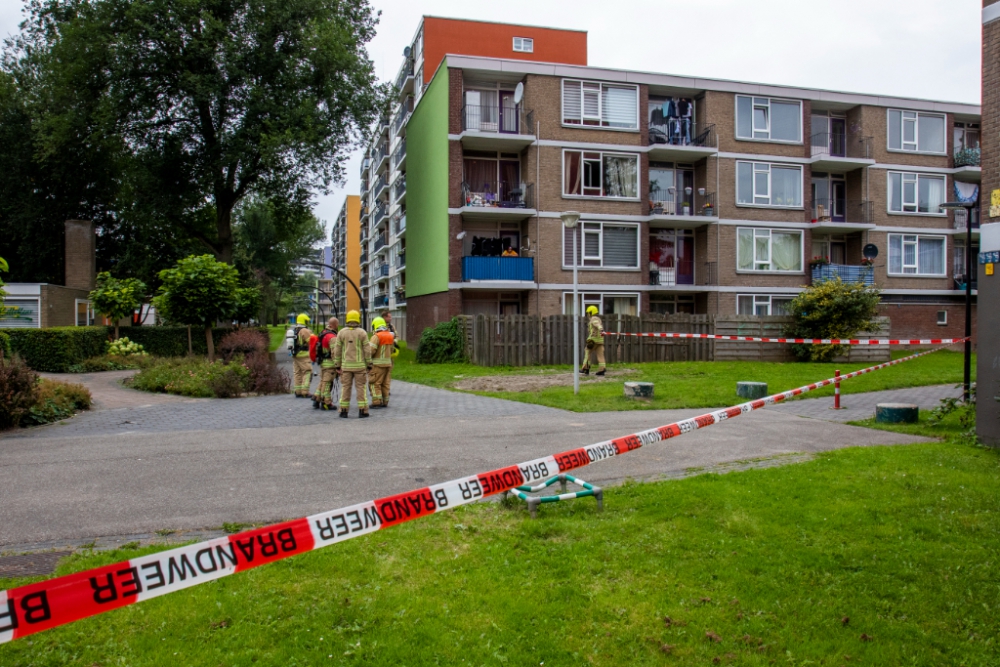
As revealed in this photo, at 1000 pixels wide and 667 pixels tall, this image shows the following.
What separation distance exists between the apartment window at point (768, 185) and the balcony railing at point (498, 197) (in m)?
9.18

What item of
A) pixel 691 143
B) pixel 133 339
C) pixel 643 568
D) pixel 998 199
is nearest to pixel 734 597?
pixel 643 568

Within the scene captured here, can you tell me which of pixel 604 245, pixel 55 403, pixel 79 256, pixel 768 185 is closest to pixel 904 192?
pixel 768 185

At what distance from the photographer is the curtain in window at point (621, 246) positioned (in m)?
28.7

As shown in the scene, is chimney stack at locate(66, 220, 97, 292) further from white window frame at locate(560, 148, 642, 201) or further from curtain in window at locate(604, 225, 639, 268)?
curtain in window at locate(604, 225, 639, 268)

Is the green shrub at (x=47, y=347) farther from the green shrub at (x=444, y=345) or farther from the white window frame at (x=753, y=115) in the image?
the white window frame at (x=753, y=115)

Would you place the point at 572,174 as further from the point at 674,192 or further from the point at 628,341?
the point at 628,341

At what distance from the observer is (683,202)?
1185 inches

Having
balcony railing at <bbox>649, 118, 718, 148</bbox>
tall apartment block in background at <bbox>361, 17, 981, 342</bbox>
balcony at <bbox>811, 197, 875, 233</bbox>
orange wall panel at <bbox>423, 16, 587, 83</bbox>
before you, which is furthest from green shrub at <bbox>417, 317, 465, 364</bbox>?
orange wall panel at <bbox>423, 16, 587, 83</bbox>

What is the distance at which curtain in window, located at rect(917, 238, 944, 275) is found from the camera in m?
32.7

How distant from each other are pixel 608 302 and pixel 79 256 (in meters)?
24.9

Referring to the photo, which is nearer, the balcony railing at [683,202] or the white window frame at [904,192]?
the balcony railing at [683,202]

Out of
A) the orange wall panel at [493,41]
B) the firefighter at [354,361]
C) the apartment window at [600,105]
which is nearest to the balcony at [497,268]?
the apartment window at [600,105]

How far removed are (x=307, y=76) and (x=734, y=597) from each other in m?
30.8

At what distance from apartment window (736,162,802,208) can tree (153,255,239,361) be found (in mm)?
20918
